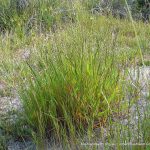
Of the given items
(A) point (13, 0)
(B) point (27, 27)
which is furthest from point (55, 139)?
(A) point (13, 0)

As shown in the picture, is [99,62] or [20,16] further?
[20,16]

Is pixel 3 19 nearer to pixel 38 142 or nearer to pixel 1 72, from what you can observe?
pixel 1 72

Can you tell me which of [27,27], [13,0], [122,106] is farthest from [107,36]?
[13,0]

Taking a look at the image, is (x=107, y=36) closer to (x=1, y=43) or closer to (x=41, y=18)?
(x=1, y=43)

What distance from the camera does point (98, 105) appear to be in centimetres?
324

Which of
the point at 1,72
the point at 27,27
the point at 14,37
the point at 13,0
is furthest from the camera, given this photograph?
the point at 13,0

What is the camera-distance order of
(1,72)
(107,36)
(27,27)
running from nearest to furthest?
(107,36) < (1,72) < (27,27)

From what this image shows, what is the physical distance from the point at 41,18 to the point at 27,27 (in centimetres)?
38

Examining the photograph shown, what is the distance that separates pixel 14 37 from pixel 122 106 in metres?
3.86

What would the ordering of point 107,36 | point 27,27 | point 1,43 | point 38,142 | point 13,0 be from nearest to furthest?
point 38,142 → point 107,36 → point 1,43 → point 27,27 → point 13,0

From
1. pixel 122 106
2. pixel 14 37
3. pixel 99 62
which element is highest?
pixel 99 62

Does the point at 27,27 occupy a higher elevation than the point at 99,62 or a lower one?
lower

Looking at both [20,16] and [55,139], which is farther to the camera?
[20,16]

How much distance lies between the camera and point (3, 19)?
7547mm
